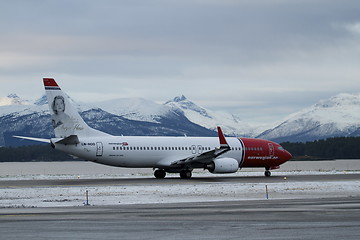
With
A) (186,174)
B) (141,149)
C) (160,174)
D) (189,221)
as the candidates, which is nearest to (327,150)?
(160,174)

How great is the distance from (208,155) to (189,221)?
3637 centimetres

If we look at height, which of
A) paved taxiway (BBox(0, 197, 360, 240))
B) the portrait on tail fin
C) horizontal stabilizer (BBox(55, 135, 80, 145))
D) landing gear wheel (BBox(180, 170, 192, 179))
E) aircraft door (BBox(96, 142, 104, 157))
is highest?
the portrait on tail fin

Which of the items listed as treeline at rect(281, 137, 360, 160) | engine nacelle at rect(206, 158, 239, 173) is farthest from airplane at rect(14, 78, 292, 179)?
treeline at rect(281, 137, 360, 160)

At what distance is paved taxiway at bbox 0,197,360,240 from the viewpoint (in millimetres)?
20344

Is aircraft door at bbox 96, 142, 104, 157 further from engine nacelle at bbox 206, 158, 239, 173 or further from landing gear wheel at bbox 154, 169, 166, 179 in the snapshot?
engine nacelle at bbox 206, 158, 239, 173

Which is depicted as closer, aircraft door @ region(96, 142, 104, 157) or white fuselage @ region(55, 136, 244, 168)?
white fuselage @ region(55, 136, 244, 168)

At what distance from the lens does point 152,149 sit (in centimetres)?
6203

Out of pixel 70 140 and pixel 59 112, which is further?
pixel 59 112

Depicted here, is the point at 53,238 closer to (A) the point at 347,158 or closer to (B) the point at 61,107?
(B) the point at 61,107

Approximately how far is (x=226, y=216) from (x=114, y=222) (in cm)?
431

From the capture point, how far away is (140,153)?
6119 cm

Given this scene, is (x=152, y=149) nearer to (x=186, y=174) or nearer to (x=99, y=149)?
(x=186, y=174)

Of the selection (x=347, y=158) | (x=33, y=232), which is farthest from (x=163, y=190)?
(x=347, y=158)

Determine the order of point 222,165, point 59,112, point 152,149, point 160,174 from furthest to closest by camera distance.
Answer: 1. point 160,174
2. point 152,149
3. point 222,165
4. point 59,112
